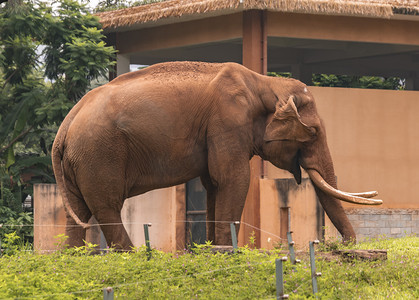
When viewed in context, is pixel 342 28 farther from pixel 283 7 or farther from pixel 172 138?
pixel 172 138

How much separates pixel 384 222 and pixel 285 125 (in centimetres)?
674

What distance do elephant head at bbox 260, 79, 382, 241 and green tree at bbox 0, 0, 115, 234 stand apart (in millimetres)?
8105

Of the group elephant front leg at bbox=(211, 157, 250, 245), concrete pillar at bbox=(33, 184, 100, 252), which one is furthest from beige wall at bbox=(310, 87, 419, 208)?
elephant front leg at bbox=(211, 157, 250, 245)

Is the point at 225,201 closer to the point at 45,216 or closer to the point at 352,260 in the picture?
the point at 352,260

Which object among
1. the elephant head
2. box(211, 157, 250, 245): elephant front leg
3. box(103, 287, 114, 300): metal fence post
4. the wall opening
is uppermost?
the elephant head

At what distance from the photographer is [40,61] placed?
2181 cm

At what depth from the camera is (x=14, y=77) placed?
71.3 feet

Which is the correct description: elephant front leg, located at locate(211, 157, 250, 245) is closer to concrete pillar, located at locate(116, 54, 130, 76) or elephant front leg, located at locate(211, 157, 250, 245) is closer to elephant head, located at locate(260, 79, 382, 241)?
elephant head, located at locate(260, 79, 382, 241)

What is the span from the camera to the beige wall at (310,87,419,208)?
1820cm

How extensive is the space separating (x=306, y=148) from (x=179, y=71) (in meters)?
2.03

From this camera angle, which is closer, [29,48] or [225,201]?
[225,201]

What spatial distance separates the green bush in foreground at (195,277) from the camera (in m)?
8.43

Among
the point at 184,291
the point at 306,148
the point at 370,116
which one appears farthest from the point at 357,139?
the point at 184,291

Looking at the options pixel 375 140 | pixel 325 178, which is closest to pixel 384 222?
pixel 375 140
